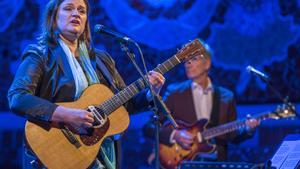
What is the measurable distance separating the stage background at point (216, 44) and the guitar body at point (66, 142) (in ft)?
8.65

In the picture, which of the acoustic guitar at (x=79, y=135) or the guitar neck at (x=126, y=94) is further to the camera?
the guitar neck at (x=126, y=94)

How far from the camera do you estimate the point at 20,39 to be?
22.6 ft

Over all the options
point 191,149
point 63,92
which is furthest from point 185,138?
point 63,92

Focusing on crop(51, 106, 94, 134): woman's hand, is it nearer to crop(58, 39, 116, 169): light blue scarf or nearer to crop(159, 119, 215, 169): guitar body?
crop(58, 39, 116, 169): light blue scarf

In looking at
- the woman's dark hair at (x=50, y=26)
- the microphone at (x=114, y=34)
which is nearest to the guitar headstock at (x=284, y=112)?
the microphone at (x=114, y=34)

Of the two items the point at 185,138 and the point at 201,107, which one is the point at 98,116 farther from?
the point at 201,107

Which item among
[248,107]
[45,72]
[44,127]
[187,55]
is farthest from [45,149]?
[248,107]

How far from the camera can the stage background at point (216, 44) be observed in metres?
6.04

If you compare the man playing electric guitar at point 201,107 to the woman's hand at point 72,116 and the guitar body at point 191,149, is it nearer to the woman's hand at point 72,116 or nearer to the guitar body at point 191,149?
the guitar body at point 191,149

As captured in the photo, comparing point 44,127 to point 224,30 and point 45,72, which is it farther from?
point 224,30

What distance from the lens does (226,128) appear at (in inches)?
229

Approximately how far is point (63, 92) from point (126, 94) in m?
0.43

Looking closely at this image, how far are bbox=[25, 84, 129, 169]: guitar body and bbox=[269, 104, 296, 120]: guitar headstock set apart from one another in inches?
106

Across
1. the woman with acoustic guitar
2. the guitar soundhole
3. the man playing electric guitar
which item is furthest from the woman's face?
the man playing electric guitar
